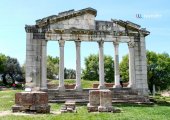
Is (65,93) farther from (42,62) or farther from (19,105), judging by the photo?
(19,105)

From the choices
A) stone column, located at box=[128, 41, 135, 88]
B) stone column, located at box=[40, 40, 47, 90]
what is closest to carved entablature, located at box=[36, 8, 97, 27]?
stone column, located at box=[40, 40, 47, 90]

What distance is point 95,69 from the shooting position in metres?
76.6

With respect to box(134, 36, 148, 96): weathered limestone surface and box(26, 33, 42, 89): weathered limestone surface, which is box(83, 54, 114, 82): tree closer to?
box(134, 36, 148, 96): weathered limestone surface

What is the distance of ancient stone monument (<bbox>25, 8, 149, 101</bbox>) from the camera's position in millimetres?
27719

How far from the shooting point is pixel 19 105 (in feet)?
60.0

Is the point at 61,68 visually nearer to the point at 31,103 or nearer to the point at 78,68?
the point at 78,68

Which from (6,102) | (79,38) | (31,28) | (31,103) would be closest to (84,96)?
(79,38)

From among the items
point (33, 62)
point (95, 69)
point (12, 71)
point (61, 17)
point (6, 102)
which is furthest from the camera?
point (95, 69)

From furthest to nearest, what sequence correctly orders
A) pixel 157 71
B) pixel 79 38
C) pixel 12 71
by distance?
pixel 12 71 < pixel 157 71 < pixel 79 38

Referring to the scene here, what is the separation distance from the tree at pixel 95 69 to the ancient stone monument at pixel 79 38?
41281mm

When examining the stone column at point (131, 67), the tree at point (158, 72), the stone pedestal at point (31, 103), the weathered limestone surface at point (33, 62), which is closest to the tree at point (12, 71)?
the tree at point (158, 72)

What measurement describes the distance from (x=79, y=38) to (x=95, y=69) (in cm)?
4809

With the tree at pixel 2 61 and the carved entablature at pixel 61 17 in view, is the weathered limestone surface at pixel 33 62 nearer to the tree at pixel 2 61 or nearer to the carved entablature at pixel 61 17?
the carved entablature at pixel 61 17

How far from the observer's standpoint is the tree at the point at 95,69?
7256 cm
